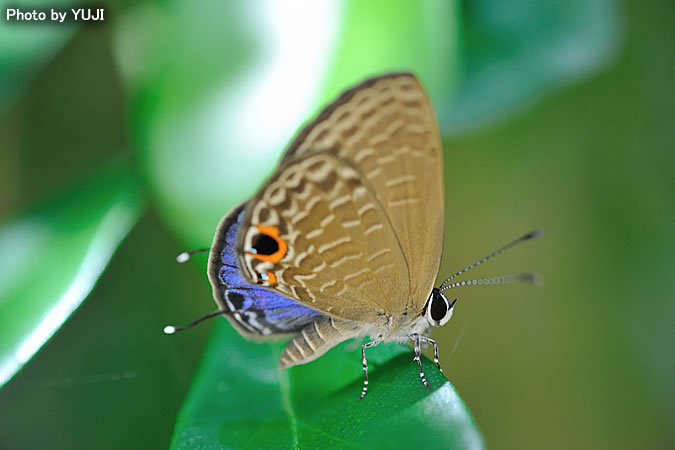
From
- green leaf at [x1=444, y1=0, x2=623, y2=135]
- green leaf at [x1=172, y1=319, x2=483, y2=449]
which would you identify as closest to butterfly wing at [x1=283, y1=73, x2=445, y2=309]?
green leaf at [x1=172, y1=319, x2=483, y2=449]

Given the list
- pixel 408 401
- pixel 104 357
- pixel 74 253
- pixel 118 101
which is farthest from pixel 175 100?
pixel 408 401

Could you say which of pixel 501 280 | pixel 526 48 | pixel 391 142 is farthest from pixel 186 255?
pixel 526 48

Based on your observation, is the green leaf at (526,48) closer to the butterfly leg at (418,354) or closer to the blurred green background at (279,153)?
the blurred green background at (279,153)

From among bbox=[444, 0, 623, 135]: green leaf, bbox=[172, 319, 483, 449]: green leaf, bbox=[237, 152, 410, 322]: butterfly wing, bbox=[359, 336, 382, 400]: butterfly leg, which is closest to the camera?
bbox=[172, 319, 483, 449]: green leaf

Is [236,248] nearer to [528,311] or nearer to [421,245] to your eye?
[421,245]

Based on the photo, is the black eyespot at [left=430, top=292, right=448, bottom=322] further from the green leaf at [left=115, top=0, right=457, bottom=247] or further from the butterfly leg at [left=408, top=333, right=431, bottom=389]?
the green leaf at [left=115, top=0, right=457, bottom=247]

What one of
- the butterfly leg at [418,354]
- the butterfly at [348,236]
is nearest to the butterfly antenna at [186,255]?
the butterfly at [348,236]
